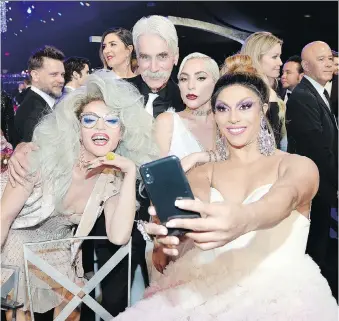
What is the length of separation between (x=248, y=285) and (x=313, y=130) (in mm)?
1437

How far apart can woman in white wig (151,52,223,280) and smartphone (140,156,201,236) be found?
1.03m

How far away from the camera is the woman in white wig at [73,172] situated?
1.96m

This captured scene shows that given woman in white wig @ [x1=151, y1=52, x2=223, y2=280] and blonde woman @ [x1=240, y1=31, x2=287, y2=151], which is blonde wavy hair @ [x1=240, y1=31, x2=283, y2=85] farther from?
woman in white wig @ [x1=151, y1=52, x2=223, y2=280]

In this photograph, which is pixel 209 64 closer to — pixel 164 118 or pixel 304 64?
pixel 164 118

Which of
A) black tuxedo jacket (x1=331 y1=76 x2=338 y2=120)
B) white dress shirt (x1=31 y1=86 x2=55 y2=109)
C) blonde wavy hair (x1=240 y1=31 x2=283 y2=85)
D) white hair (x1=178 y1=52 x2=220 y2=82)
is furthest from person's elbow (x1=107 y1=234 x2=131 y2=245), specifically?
black tuxedo jacket (x1=331 y1=76 x2=338 y2=120)

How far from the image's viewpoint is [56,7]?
270 cm

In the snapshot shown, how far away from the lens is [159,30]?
7.68ft

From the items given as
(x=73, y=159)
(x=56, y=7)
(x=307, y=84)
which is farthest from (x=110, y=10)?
(x=307, y=84)

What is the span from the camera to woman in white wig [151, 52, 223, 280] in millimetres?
2244

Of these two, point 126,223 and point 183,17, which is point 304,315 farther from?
point 183,17

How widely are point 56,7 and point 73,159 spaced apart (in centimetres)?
114

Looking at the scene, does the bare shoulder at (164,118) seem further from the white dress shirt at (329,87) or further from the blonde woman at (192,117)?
the white dress shirt at (329,87)

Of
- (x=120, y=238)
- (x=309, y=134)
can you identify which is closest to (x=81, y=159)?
(x=120, y=238)

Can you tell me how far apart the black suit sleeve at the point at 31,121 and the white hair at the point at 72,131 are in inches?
20.5
